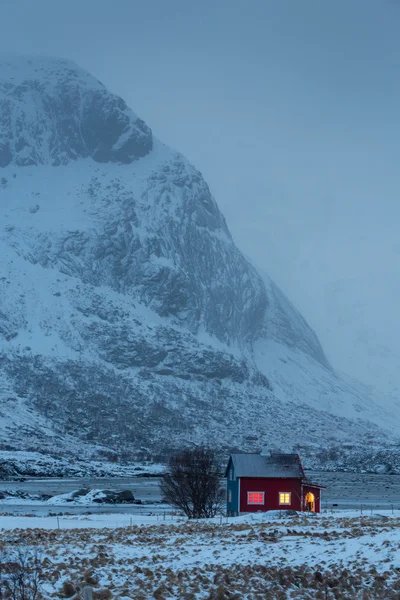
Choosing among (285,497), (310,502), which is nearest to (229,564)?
(285,497)

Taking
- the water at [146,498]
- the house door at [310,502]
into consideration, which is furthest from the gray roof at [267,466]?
the water at [146,498]

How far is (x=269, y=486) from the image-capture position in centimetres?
5916

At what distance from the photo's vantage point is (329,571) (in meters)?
21.2

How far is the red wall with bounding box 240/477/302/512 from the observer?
5853 centimetres

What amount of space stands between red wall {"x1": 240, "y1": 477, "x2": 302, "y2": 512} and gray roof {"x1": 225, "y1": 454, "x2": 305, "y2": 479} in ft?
1.74

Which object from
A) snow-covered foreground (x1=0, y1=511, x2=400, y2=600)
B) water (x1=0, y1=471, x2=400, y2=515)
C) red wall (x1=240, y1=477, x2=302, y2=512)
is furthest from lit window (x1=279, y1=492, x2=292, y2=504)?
snow-covered foreground (x1=0, y1=511, x2=400, y2=600)

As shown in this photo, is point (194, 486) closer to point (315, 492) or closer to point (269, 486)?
point (269, 486)

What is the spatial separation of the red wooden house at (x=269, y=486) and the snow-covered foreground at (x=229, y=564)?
26706 millimetres

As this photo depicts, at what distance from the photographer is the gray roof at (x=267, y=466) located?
5912 cm

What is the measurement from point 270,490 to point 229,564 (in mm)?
36277

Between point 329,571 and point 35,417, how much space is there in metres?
181

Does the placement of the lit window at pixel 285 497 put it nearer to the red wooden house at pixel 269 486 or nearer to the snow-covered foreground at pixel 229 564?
the red wooden house at pixel 269 486

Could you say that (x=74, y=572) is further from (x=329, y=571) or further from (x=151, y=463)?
(x=151, y=463)

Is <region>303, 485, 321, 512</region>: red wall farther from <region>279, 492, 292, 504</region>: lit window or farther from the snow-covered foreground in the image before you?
the snow-covered foreground
